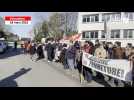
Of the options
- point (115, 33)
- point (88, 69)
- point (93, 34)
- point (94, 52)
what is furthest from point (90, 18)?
point (88, 69)

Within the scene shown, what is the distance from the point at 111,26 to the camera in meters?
52.1

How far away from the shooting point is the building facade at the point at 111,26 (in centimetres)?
5012

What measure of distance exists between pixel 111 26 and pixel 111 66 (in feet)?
136

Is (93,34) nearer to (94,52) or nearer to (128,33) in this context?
(128,33)

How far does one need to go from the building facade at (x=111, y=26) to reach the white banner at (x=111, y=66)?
33.8m

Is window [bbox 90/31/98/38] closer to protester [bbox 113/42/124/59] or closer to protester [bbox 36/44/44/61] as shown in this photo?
protester [bbox 36/44/44/61]

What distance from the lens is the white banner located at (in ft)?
33.8
